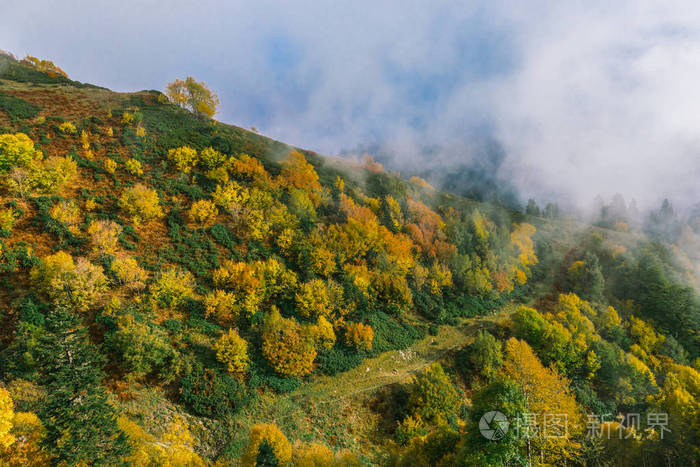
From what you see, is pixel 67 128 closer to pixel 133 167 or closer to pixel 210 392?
pixel 133 167

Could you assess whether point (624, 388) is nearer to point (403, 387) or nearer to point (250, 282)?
point (403, 387)

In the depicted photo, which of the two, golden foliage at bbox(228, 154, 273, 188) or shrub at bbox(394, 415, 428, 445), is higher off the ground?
golden foliage at bbox(228, 154, 273, 188)

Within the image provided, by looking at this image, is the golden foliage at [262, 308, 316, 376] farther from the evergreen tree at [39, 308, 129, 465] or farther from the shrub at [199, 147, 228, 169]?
the shrub at [199, 147, 228, 169]

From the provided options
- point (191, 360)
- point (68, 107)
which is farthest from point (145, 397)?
point (68, 107)

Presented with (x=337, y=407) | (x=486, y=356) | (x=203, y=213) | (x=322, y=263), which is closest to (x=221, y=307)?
(x=322, y=263)

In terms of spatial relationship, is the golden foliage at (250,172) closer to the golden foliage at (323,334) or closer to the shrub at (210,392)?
the golden foliage at (323,334)

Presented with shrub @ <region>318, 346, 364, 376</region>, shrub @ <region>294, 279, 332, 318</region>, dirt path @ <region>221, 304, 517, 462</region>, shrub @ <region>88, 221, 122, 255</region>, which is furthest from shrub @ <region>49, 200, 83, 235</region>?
shrub @ <region>318, 346, 364, 376</region>

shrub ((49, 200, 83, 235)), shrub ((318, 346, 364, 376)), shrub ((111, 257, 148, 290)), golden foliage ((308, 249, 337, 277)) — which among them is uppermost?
golden foliage ((308, 249, 337, 277))
